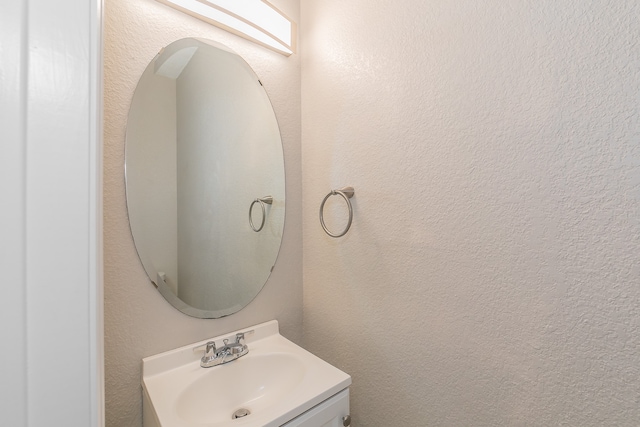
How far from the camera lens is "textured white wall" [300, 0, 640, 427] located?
53cm

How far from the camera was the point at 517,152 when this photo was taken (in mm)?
634

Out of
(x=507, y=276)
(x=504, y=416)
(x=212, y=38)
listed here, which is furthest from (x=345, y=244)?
(x=212, y=38)

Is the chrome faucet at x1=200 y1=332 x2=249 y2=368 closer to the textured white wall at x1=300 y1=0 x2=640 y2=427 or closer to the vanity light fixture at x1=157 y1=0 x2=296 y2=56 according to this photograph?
the textured white wall at x1=300 y1=0 x2=640 y2=427

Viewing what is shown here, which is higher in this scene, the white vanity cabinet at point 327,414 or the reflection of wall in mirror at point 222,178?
the reflection of wall in mirror at point 222,178

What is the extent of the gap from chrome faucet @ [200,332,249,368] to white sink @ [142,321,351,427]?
17mm

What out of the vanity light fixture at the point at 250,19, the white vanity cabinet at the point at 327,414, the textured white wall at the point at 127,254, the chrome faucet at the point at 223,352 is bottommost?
the white vanity cabinet at the point at 327,414

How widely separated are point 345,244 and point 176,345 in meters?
0.67

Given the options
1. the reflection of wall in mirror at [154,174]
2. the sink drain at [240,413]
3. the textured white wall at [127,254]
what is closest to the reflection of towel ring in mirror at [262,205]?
the reflection of wall in mirror at [154,174]

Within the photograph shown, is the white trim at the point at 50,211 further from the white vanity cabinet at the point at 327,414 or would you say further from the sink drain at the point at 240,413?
the sink drain at the point at 240,413

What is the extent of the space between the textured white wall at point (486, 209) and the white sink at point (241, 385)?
22cm

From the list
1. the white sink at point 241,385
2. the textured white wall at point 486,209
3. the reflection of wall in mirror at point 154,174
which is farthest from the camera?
the reflection of wall in mirror at point 154,174

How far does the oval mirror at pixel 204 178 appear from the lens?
84 cm

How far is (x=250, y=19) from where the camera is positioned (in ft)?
3.18

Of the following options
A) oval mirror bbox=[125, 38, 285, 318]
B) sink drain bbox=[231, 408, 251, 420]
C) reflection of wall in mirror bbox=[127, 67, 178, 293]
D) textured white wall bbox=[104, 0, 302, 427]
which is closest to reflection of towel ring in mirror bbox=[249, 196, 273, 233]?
oval mirror bbox=[125, 38, 285, 318]
